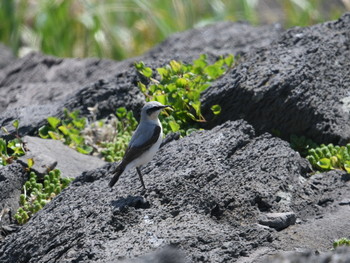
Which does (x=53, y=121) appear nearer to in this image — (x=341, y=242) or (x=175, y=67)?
(x=175, y=67)

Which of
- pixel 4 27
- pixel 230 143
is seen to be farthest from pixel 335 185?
pixel 4 27

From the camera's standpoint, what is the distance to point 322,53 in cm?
683

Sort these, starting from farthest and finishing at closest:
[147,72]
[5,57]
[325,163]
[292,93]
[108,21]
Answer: [108,21] < [5,57] < [147,72] < [292,93] < [325,163]

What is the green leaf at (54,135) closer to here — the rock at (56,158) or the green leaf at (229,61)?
the rock at (56,158)

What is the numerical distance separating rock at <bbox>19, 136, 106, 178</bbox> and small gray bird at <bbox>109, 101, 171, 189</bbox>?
98 cm

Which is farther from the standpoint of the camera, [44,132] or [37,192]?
[44,132]

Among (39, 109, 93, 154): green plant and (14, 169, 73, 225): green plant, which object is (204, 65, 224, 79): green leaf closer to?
(39, 109, 93, 154): green plant

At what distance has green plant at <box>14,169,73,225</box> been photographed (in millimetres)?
5864

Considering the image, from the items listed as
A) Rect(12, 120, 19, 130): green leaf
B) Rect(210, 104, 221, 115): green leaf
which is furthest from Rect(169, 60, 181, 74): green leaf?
Rect(12, 120, 19, 130): green leaf

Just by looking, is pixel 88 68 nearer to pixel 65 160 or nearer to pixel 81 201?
pixel 65 160

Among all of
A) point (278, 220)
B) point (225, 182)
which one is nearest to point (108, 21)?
point (225, 182)

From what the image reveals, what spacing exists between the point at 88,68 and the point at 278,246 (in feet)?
15.1

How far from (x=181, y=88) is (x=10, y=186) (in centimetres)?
175

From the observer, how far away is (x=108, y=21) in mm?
12289
